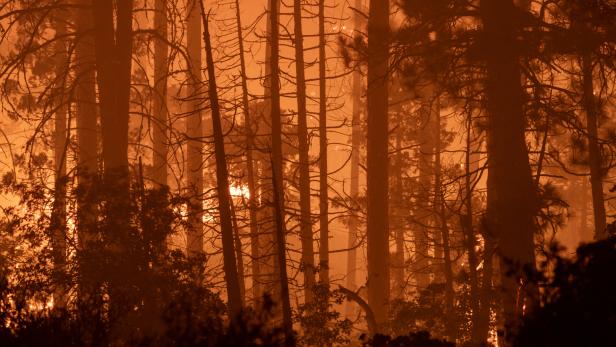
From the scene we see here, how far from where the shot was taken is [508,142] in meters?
10.6

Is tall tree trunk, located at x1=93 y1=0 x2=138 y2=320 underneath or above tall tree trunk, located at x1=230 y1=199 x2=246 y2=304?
above

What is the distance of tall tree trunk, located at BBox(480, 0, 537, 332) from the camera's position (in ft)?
34.4

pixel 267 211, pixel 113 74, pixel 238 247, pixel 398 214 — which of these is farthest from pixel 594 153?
pixel 398 214

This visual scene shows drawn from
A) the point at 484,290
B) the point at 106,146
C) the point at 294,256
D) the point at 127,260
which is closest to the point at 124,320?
the point at 127,260

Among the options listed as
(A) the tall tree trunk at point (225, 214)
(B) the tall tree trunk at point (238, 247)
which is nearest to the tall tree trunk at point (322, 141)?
(B) the tall tree trunk at point (238, 247)

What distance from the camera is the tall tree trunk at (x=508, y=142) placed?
10.5 m

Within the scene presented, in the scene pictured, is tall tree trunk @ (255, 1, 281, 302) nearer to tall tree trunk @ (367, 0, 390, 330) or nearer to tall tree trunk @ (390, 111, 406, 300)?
tall tree trunk @ (367, 0, 390, 330)

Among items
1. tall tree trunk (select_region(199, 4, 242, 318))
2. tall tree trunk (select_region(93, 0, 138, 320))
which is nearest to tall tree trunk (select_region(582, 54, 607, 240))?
tall tree trunk (select_region(199, 4, 242, 318))

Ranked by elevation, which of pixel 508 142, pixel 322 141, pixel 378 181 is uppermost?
pixel 322 141

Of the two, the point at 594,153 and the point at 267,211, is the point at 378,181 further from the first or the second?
the point at 267,211

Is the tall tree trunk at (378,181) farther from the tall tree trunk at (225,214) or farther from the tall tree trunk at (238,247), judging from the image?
the tall tree trunk at (225,214)

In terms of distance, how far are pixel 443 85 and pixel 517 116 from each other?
1208 mm

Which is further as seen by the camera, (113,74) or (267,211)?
(267,211)

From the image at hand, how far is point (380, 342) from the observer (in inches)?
209
